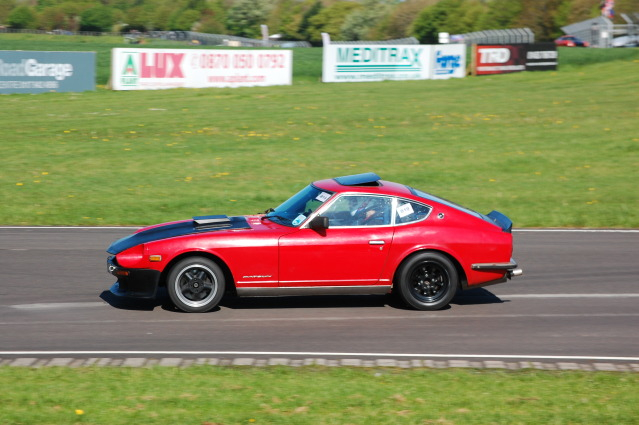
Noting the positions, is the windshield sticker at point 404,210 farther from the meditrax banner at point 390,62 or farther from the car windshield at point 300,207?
the meditrax banner at point 390,62

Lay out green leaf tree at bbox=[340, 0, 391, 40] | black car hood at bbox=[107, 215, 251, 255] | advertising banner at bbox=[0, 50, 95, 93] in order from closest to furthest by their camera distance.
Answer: black car hood at bbox=[107, 215, 251, 255] → advertising banner at bbox=[0, 50, 95, 93] → green leaf tree at bbox=[340, 0, 391, 40]

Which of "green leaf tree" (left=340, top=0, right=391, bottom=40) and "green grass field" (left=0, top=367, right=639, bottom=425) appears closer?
"green grass field" (left=0, top=367, right=639, bottom=425)

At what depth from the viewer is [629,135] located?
25156mm

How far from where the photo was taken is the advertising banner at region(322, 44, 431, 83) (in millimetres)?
37925

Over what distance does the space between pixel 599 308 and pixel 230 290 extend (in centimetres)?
427

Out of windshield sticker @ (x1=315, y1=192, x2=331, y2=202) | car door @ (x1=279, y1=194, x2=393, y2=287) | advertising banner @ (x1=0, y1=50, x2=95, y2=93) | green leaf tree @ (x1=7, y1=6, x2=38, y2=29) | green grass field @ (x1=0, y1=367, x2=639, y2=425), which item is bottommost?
green grass field @ (x1=0, y1=367, x2=639, y2=425)

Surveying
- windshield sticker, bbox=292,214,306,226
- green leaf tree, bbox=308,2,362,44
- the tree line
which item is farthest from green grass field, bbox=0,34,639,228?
green leaf tree, bbox=308,2,362,44

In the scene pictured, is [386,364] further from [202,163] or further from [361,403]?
[202,163]

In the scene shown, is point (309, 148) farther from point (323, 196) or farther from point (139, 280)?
point (139, 280)

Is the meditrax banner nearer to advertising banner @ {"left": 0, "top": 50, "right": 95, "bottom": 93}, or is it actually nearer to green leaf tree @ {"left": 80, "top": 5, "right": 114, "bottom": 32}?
advertising banner @ {"left": 0, "top": 50, "right": 95, "bottom": 93}

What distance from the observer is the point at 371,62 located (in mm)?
38375

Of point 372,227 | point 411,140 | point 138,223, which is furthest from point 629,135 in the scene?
point 372,227

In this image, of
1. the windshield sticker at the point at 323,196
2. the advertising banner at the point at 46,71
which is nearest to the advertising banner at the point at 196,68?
the advertising banner at the point at 46,71

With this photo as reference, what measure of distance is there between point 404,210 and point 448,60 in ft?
103
